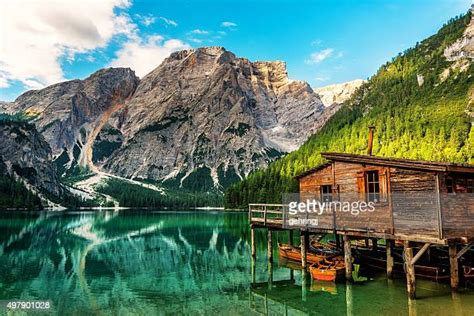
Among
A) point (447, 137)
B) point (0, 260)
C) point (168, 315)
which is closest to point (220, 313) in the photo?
point (168, 315)

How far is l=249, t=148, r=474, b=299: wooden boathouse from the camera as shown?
25.3m

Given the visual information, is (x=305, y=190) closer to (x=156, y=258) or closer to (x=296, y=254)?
(x=296, y=254)

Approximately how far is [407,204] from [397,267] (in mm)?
8952

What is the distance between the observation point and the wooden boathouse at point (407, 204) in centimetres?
2533

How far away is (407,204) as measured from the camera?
1079 inches

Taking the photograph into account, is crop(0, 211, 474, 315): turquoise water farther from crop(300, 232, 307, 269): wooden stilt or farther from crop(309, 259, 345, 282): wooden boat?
crop(300, 232, 307, 269): wooden stilt

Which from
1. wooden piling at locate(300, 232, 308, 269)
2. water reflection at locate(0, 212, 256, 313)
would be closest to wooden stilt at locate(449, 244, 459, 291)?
wooden piling at locate(300, 232, 308, 269)

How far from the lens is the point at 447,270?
30094 mm

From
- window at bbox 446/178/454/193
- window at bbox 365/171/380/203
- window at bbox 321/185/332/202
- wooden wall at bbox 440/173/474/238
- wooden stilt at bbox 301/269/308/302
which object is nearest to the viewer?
wooden wall at bbox 440/173/474/238

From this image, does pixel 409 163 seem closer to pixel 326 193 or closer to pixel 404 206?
pixel 404 206


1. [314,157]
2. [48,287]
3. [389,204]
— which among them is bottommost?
[48,287]

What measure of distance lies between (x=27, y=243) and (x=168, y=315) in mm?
51174

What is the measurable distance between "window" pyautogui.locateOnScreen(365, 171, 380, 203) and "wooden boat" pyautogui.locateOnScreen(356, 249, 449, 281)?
20.6ft

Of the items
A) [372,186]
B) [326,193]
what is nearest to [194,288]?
[326,193]
